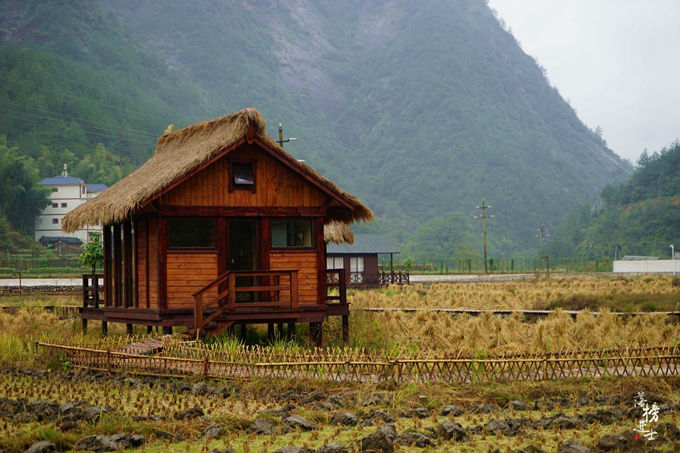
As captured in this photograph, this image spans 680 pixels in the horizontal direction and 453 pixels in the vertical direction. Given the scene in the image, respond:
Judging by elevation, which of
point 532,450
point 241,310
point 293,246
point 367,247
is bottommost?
point 532,450

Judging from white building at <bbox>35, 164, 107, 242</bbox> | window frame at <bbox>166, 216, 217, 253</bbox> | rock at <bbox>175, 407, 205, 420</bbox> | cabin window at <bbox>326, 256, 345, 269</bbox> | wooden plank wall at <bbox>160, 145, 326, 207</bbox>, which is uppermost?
white building at <bbox>35, 164, 107, 242</bbox>

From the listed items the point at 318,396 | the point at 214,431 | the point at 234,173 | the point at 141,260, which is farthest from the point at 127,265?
the point at 214,431

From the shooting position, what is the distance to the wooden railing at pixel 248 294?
60.0 feet

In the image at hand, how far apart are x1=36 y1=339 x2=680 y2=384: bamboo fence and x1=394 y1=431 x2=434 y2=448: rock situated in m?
3.71

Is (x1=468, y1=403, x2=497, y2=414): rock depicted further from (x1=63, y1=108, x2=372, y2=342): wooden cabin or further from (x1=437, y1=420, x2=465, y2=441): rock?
(x1=63, y1=108, x2=372, y2=342): wooden cabin

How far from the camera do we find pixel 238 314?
19047 millimetres

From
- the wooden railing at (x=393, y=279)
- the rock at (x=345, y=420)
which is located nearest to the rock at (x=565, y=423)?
the rock at (x=345, y=420)

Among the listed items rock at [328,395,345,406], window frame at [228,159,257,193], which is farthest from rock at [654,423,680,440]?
window frame at [228,159,257,193]

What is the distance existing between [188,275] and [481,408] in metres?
9.50

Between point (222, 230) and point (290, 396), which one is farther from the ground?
point (222, 230)

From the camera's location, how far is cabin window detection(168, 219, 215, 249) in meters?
19.7

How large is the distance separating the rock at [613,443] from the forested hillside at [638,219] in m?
101

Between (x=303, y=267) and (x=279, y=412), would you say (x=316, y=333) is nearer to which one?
(x=303, y=267)

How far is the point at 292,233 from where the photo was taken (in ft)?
68.6
